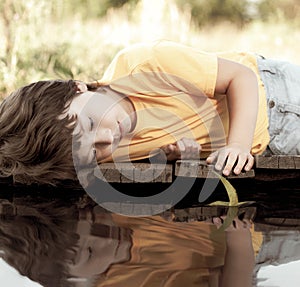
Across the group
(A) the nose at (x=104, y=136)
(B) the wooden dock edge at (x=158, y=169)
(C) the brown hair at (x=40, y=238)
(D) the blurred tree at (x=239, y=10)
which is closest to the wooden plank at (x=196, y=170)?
(B) the wooden dock edge at (x=158, y=169)

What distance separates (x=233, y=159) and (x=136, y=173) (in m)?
0.32

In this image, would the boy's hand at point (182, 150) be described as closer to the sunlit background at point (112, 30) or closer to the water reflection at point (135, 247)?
the water reflection at point (135, 247)

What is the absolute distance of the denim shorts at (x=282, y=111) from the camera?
2303mm

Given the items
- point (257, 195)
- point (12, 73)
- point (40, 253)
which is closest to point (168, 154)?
point (257, 195)

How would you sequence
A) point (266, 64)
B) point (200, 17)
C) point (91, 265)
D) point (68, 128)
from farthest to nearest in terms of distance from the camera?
point (200, 17) < point (266, 64) < point (68, 128) < point (91, 265)

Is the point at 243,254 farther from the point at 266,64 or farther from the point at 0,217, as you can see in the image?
the point at 266,64

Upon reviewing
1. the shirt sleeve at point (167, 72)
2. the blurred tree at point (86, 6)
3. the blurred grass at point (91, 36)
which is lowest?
the blurred grass at point (91, 36)

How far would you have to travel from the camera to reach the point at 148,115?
2197 millimetres

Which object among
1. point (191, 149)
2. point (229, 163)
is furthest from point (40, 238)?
point (191, 149)

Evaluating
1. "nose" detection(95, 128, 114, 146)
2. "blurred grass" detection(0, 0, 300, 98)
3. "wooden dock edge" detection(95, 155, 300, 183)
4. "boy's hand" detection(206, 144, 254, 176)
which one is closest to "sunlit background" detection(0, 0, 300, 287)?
"blurred grass" detection(0, 0, 300, 98)

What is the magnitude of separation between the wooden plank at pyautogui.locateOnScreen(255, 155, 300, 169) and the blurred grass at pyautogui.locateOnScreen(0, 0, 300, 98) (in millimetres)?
2100

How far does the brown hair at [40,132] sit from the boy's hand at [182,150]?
0.29 meters

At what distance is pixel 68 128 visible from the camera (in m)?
2.05

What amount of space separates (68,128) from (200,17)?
109 inches
